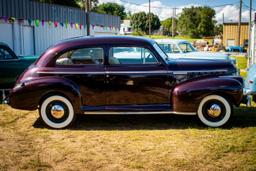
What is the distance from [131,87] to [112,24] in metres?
29.1

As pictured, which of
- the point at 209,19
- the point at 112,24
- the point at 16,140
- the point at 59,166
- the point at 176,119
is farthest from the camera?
the point at 209,19

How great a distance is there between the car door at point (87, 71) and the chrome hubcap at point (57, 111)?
16.8 inches

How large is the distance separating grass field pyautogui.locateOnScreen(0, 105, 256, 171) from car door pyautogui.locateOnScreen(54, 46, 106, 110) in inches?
24.1

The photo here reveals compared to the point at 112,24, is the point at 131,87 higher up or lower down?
lower down

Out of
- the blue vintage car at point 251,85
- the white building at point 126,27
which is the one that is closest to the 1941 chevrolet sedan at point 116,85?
the blue vintage car at point 251,85

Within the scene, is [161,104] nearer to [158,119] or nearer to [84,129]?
[158,119]

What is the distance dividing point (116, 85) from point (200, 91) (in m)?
1.57

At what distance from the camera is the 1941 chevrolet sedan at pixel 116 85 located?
624 cm

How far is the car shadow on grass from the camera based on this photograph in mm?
6512

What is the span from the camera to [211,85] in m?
6.17

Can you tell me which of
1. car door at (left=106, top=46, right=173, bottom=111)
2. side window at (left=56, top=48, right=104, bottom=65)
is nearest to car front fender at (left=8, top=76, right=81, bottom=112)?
side window at (left=56, top=48, right=104, bottom=65)

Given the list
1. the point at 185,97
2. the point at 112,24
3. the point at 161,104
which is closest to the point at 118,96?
the point at 161,104

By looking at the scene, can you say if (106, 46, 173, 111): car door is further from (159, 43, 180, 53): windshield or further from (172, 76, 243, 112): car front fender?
(159, 43, 180, 53): windshield

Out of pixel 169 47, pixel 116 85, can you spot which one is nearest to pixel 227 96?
pixel 116 85
